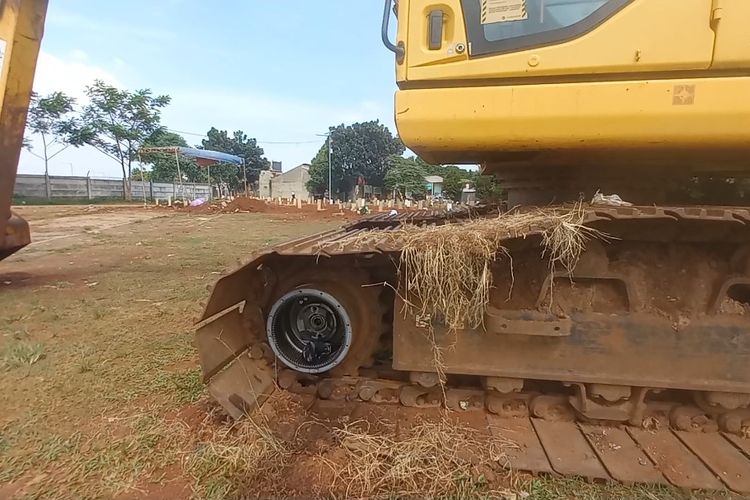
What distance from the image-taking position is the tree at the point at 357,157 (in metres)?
52.2

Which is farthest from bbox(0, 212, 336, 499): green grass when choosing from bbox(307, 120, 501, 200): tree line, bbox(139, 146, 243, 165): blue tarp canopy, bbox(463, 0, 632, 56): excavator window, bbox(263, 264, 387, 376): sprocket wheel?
bbox(307, 120, 501, 200): tree line

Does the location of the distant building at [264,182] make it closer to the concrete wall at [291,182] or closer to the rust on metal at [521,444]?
the concrete wall at [291,182]

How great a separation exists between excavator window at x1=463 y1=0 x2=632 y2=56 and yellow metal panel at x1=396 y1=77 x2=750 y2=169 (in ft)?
0.81

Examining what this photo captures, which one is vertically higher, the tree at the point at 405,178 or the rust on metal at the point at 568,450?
the tree at the point at 405,178

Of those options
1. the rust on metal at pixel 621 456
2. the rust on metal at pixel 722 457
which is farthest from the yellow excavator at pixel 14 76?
the rust on metal at pixel 722 457

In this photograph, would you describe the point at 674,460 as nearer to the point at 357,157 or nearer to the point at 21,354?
the point at 21,354

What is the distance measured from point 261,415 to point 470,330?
4.51 ft

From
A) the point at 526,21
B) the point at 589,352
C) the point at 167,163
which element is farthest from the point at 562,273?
the point at 167,163

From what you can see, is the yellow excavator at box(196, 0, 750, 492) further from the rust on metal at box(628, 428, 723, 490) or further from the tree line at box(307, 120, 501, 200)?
the tree line at box(307, 120, 501, 200)

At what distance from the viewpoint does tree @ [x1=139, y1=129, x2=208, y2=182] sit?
4225 cm

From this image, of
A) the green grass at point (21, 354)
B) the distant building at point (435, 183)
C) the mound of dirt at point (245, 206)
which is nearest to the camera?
the green grass at point (21, 354)

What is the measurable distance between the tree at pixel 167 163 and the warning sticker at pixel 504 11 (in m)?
43.0

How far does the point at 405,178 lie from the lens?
48125mm

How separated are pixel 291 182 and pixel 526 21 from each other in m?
69.7
